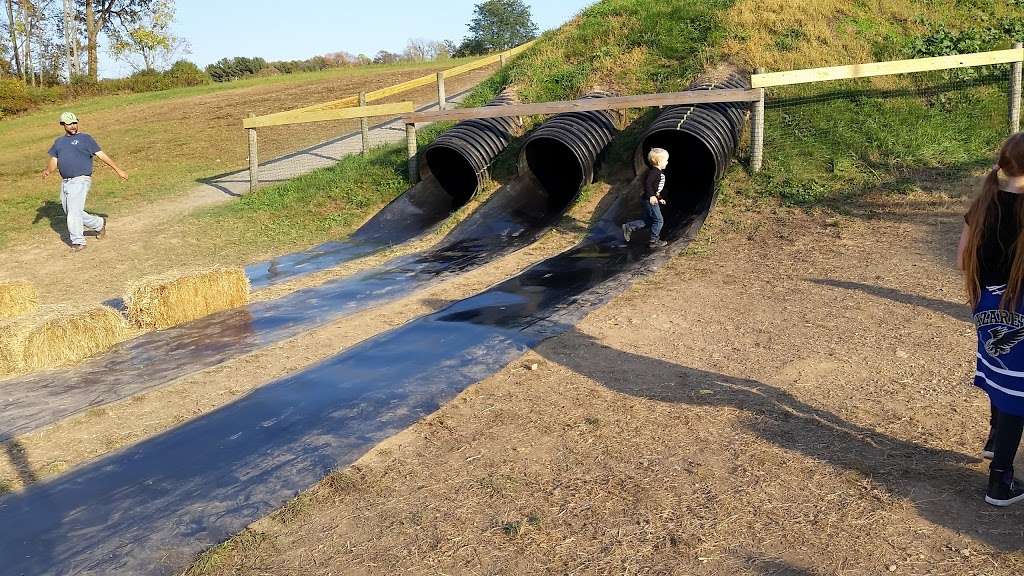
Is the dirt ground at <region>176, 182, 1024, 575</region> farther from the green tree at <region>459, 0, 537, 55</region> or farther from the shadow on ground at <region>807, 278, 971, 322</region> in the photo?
the green tree at <region>459, 0, 537, 55</region>

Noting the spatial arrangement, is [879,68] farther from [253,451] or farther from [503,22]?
[503,22]

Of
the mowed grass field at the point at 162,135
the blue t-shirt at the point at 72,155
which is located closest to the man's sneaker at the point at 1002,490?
the blue t-shirt at the point at 72,155

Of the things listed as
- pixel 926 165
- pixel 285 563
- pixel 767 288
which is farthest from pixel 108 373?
pixel 926 165

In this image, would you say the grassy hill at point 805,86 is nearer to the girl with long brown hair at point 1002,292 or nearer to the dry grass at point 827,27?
the dry grass at point 827,27

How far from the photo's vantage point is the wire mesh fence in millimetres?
11344

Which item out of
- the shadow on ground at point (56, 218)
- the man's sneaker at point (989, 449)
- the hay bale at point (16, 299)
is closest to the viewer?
the man's sneaker at point (989, 449)

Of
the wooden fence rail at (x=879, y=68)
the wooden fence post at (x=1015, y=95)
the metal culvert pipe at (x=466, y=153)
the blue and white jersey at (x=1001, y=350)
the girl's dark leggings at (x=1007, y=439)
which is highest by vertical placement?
the wooden fence rail at (x=879, y=68)

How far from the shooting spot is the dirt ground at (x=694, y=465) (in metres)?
3.66

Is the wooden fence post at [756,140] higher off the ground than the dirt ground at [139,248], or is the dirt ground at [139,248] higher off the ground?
the wooden fence post at [756,140]

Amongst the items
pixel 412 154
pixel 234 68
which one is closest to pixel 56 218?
pixel 412 154

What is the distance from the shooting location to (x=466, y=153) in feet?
44.7

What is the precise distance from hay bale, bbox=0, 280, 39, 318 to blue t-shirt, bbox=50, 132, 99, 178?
13.2 ft

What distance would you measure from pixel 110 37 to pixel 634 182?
44.8 meters

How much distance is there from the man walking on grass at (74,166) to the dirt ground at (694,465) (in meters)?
9.29
